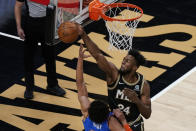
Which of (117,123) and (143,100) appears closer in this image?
(117,123)

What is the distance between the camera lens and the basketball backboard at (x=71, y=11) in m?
9.83

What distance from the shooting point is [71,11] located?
10.1 m

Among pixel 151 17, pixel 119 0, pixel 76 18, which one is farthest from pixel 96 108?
pixel 151 17

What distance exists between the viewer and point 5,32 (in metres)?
11.4

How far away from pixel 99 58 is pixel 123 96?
620mm

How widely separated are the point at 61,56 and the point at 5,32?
1442 millimetres

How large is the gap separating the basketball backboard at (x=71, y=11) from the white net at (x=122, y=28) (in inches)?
14.4

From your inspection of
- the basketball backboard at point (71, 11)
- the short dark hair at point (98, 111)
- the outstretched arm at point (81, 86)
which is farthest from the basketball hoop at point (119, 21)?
the short dark hair at point (98, 111)

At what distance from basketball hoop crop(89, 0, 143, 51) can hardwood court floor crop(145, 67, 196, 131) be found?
49.3 inches

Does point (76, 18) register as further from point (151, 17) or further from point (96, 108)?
point (96, 108)

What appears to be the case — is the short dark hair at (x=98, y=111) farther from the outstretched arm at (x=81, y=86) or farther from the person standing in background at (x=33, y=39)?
the person standing in background at (x=33, y=39)

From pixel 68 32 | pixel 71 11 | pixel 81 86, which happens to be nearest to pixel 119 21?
pixel 71 11

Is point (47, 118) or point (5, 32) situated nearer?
point (47, 118)

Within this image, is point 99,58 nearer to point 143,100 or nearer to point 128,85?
point 128,85
